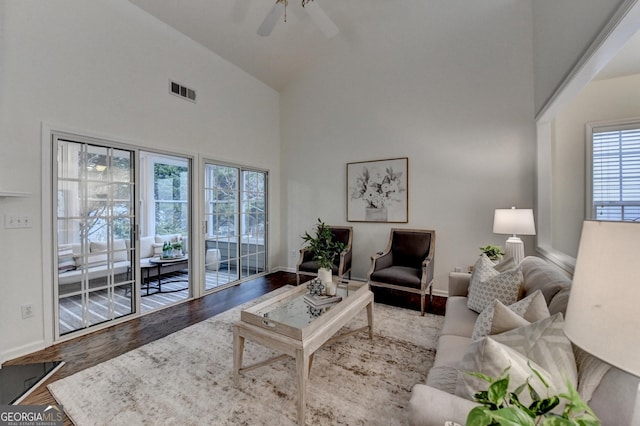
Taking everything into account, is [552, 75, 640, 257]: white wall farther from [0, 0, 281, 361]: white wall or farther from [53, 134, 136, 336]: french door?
[53, 134, 136, 336]: french door

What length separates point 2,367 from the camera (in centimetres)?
213

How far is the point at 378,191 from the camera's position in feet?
14.3

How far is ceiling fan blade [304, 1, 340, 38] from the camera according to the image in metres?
2.67

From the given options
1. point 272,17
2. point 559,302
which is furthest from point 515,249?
point 272,17

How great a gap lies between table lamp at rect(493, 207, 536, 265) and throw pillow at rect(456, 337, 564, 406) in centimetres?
248

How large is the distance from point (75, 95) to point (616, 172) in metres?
6.08

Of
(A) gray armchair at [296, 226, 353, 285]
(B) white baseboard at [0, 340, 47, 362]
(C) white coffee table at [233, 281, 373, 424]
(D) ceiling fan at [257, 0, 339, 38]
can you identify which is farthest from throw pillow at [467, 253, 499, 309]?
(B) white baseboard at [0, 340, 47, 362]

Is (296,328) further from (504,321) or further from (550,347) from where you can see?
(550,347)

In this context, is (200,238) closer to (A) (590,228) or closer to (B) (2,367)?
(B) (2,367)

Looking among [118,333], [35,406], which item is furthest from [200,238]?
[35,406]

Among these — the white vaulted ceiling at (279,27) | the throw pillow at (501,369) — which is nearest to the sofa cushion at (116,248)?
the white vaulted ceiling at (279,27)

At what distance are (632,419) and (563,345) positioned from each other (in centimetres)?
23

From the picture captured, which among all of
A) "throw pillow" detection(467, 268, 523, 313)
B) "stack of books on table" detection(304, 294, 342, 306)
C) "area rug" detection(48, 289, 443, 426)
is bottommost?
"area rug" detection(48, 289, 443, 426)

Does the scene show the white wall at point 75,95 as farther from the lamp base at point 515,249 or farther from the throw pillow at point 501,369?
the lamp base at point 515,249
